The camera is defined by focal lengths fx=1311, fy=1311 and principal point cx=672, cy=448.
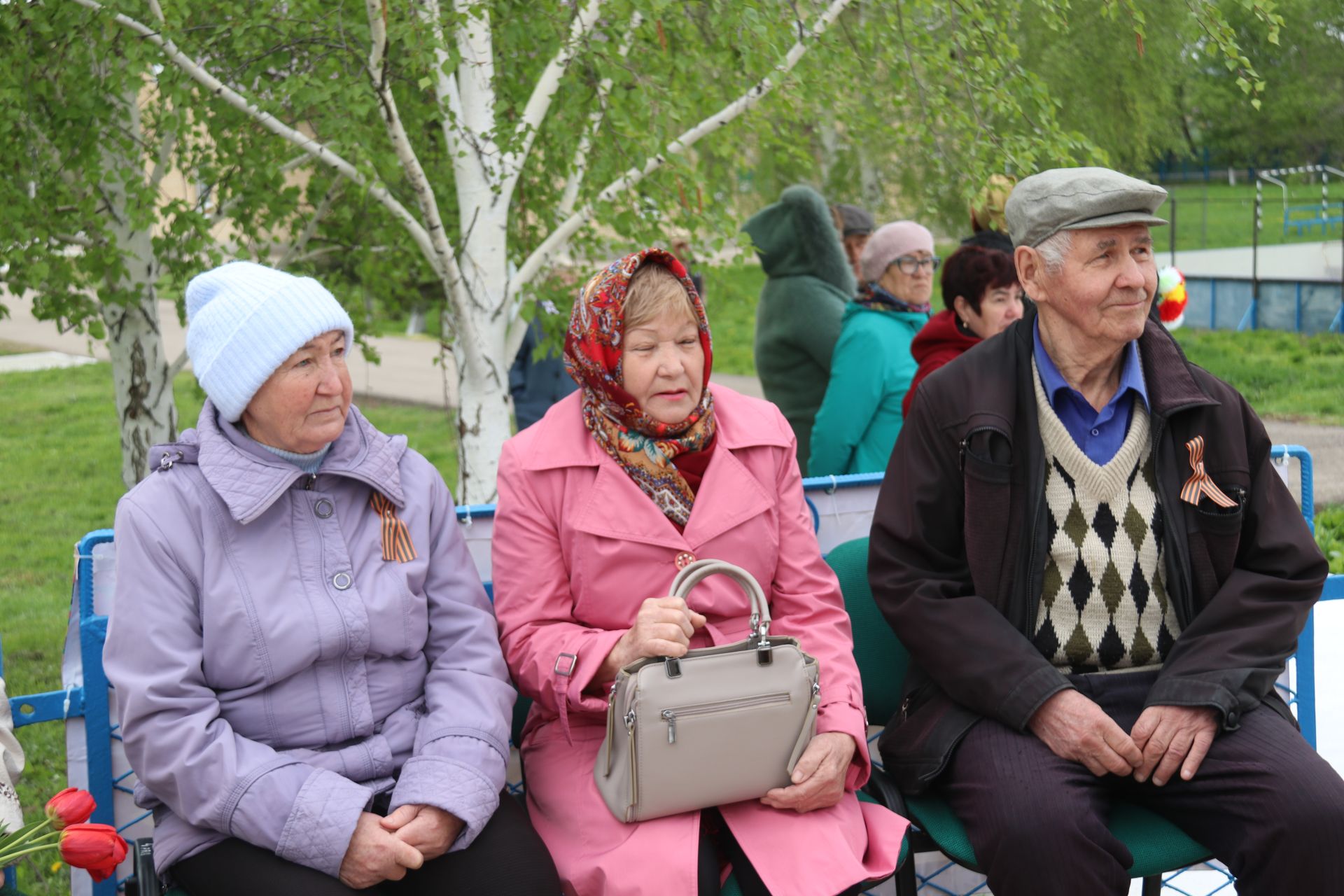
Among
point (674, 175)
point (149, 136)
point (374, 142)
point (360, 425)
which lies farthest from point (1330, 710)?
point (149, 136)

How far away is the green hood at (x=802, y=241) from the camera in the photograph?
5383 millimetres

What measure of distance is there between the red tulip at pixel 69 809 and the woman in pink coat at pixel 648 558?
105cm

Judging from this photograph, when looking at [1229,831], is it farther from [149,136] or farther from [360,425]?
[149,136]

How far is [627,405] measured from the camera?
2.81m

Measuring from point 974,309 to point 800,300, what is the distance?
1.32 metres

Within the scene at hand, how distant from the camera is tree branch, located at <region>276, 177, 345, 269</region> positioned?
19.3 feet

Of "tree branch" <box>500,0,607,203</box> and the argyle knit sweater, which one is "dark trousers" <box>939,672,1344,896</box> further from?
"tree branch" <box>500,0,607,203</box>

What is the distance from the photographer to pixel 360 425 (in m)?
2.71

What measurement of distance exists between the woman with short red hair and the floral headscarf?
4.57ft

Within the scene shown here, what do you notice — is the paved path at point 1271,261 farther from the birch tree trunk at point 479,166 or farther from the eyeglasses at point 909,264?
the birch tree trunk at point 479,166

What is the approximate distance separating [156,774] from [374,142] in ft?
11.5

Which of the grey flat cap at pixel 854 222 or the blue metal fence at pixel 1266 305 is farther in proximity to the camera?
the blue metal fence at pixel 1266 305

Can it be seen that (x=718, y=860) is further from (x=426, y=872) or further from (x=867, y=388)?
(x=867, y=388)

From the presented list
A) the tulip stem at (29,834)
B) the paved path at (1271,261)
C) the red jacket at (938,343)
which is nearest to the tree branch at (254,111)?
the red jacket at (938,343)
